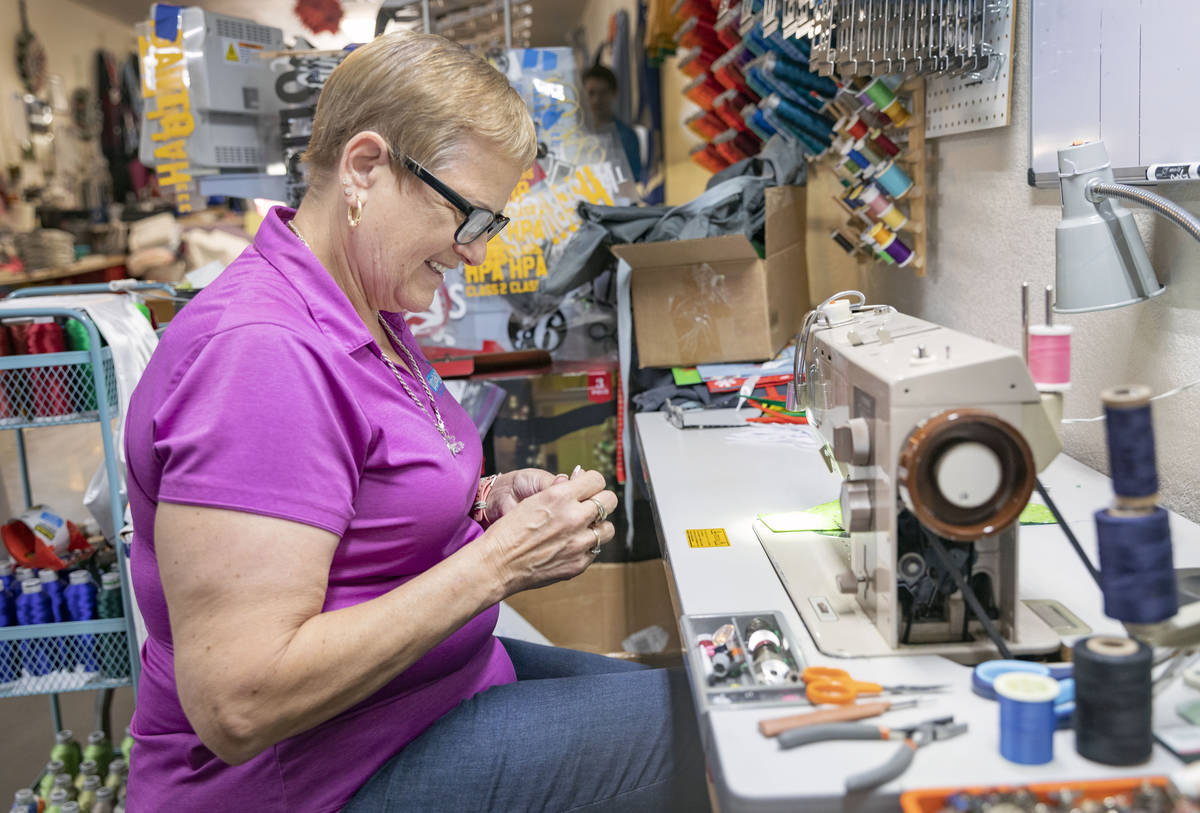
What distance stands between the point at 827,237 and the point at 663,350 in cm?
87

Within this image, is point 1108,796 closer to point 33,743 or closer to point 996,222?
point 996,222

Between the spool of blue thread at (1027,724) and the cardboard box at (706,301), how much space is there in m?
1.61

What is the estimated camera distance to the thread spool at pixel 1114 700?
2.40 ft

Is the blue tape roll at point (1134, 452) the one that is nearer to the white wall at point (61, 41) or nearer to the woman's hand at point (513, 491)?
the woman's hand at point (513, 491)

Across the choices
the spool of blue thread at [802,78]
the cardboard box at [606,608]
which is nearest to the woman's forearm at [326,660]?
the cardboard box at [606,608]

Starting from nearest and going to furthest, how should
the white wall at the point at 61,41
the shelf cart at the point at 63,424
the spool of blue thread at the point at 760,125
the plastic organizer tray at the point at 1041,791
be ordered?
the plastic organizer tray at the point at 1041,791
the shelf cart at the point at 63,424
the spool of blue thread at the point at 760,125
the white wall at the point at 61,41

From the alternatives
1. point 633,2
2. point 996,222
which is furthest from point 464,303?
point 633,2

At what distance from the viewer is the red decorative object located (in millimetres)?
4578

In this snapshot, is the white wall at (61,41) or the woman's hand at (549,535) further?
the white wall at (61,41)

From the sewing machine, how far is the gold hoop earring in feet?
2.08

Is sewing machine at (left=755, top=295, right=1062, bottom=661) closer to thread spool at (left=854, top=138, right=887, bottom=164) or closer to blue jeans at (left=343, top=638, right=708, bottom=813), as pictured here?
blue jeans at (left=343, top=638, right=708, bottom=813)

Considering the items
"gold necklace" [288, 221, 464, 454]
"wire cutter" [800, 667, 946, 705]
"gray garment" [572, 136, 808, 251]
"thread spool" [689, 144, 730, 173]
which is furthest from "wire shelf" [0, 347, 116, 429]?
"thread spool" [689, 144, 730, 173]

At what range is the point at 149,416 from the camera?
102 cm

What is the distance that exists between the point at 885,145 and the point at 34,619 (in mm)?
2149
